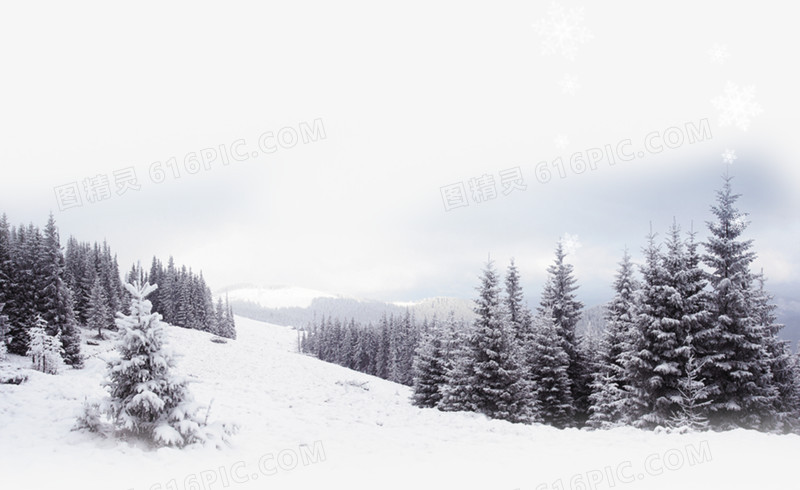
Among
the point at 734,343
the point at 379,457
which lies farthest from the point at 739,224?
the point at 379,457

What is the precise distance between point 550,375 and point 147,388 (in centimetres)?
1894

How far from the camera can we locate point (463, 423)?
44.4ft

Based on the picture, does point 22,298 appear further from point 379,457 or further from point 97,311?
point 379,457

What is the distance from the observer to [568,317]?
23.2 meters

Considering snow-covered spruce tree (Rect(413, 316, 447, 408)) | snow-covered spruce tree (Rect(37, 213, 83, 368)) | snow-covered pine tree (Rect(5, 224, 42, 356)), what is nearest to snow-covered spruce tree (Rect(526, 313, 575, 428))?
snow-covered spruce tree (Rect(413, 316, 447, 408))

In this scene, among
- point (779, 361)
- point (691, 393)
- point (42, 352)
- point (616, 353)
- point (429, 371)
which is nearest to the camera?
point (691, 393)

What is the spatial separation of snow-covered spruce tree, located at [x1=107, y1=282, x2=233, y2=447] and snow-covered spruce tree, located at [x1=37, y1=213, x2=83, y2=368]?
29.6m

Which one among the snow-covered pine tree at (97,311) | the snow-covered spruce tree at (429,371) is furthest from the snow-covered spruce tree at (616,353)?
the snow-covered pine tree at (97,311)

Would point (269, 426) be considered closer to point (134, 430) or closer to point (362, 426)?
point (362, 426)

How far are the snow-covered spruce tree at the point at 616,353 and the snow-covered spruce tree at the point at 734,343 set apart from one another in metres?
2.78

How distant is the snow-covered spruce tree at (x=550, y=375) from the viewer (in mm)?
20562

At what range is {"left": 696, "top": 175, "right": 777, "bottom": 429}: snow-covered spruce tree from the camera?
15.1m

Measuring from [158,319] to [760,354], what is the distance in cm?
2160

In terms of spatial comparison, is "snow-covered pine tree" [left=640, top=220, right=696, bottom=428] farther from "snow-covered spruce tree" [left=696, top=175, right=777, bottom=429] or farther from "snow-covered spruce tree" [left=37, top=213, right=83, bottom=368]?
"snow-covered spruce tree" [left=37, top=213, right=83, bottom=368]
